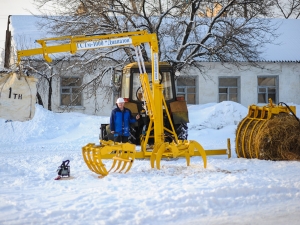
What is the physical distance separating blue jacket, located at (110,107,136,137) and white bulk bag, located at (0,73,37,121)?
3231 mm

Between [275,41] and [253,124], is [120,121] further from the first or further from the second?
[275,41]

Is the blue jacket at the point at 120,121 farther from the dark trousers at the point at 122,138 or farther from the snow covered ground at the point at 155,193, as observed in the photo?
the snow covered ground at the point at 155,193

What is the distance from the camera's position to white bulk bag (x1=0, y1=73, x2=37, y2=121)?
9.35m

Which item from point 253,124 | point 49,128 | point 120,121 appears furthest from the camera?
point 49,128

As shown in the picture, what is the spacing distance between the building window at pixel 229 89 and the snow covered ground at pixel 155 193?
15073mm

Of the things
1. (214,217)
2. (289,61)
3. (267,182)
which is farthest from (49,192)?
(289,61)

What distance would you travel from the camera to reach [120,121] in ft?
41.3

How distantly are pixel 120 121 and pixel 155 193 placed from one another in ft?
15.6

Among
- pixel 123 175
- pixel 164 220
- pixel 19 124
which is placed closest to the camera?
→ pixel 164 220

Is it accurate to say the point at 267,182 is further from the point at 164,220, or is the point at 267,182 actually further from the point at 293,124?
the point at 293,124

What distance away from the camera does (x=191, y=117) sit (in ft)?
77.0

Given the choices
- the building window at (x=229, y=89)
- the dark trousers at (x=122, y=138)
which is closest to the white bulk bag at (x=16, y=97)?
the dark trousers at (x=122, y=138)

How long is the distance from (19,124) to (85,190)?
14.2 m

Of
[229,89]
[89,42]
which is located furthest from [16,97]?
[229,89]
